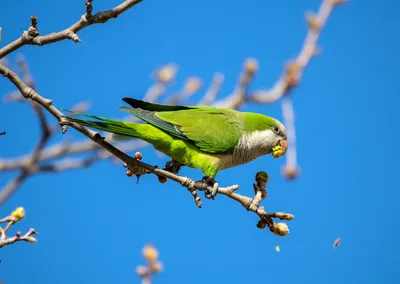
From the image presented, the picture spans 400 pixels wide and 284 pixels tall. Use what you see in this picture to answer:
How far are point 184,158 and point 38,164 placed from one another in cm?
185

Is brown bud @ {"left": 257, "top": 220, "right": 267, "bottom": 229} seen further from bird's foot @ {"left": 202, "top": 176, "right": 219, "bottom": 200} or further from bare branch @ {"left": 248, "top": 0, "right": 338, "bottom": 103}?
bare branch @ {"left": 248, "top": 0, "right": 338, "bottom": 103}

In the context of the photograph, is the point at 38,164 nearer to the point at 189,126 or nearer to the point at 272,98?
the point at 189,126

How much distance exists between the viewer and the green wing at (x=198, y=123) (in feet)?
14.9

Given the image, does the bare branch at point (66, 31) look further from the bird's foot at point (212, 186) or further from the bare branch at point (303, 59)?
the bare branch at point (303, 59)

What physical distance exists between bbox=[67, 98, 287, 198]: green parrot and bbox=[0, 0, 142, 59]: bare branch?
0.90 m

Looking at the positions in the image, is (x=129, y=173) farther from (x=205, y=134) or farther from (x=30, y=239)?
(x=30, y=239)

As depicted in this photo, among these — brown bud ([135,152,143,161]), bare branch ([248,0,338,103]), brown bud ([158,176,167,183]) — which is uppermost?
bare branch ([248,0,338,103])

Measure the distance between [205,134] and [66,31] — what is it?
1873 mm

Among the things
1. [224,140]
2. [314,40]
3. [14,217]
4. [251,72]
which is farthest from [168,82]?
[14,217]

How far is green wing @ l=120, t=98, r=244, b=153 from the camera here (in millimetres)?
4543

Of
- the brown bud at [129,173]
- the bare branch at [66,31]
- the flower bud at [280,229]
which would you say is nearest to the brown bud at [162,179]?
the brown bud at [129,173]

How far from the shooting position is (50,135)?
5.38 meters

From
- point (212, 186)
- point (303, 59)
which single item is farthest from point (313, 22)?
point (212, 186)

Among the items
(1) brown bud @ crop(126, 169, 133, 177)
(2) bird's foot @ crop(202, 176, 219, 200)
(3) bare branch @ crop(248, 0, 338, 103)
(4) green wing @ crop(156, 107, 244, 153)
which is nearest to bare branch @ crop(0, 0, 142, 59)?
(1) brown bud @ crop(126, 169, 133, 177)
